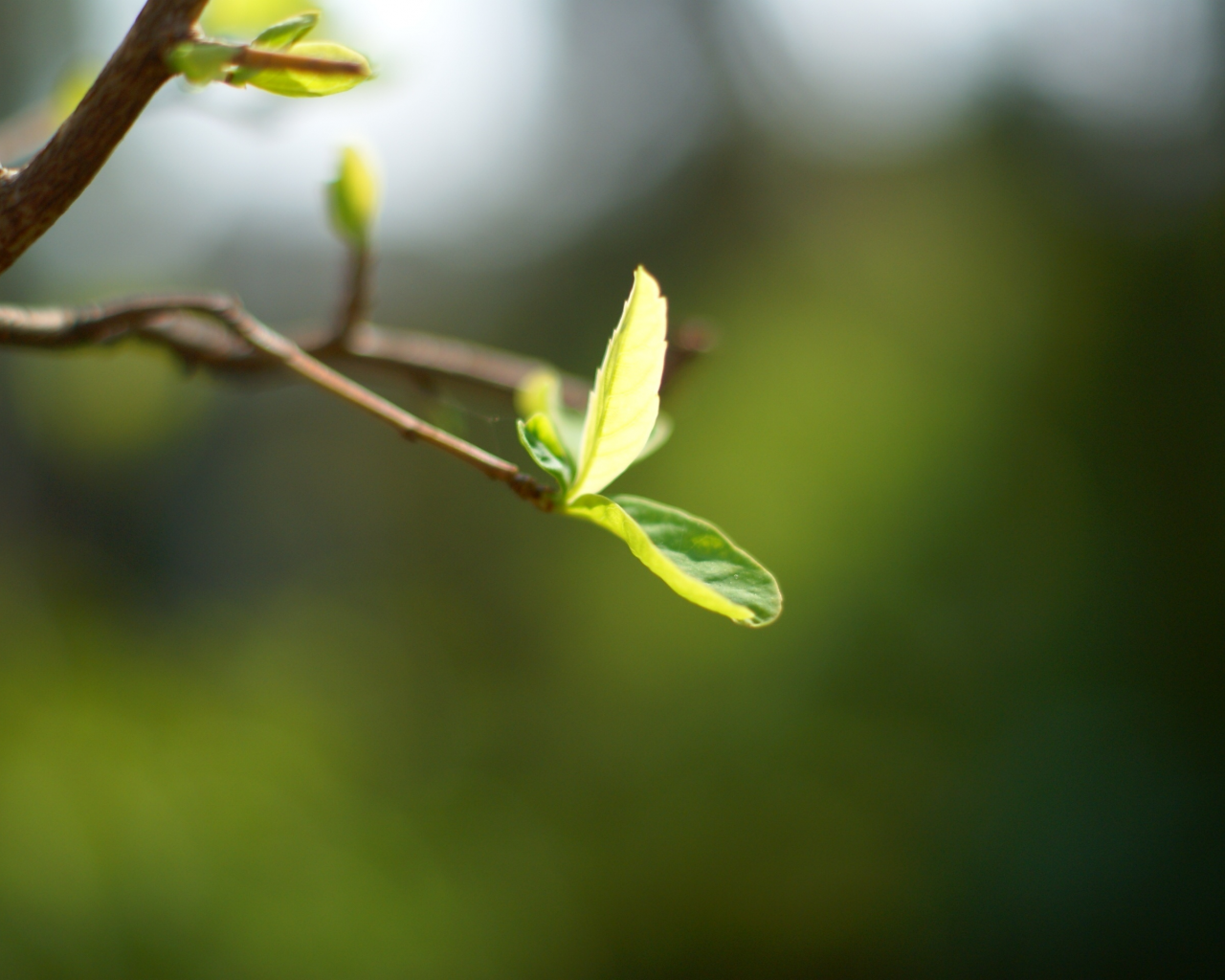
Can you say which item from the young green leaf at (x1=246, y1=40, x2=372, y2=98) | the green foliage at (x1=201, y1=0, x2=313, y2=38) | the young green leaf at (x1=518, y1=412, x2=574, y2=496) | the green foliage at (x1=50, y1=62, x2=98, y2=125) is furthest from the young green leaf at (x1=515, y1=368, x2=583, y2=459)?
the green foliage at (x1=50, y1=62, x2=98, y2=125)

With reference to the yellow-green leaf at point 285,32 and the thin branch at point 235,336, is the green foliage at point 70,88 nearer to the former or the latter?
the thin branch at point 235,336

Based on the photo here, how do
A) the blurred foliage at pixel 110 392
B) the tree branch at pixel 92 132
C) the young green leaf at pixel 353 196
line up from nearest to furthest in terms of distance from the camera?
the tree branch at pixel 92 132
the young green leaf at pixel 353 196
the blurred foliage at pixel 110 392

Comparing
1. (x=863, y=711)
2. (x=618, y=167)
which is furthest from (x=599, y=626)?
(x=618, y=167)

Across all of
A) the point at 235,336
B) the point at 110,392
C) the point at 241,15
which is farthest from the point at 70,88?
the point at 110,392

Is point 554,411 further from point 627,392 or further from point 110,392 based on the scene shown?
point 110,392

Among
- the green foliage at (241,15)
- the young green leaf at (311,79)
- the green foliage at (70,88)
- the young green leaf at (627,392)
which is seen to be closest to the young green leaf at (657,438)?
the young green leaf at (627,392)

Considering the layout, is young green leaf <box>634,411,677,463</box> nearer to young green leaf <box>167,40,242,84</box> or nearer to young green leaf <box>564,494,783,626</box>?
young green leaf <box>564,494,783,626</box>
